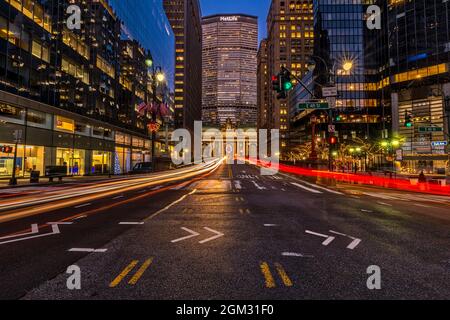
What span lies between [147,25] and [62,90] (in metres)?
39.8

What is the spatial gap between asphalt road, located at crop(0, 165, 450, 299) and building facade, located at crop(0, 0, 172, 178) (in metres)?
20.0

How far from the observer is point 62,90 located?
1205 inches

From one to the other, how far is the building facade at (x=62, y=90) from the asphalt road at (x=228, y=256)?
788 inches

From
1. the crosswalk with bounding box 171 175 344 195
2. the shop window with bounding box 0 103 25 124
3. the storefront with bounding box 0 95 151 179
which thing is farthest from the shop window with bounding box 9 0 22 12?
the crosswalk with bounding box 171 175 344 195

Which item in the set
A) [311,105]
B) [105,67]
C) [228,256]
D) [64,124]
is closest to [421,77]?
[311,105]

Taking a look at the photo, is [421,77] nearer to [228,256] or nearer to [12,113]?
[228,256]

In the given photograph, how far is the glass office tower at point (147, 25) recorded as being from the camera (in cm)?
4675

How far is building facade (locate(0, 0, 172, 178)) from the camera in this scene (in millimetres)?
23734

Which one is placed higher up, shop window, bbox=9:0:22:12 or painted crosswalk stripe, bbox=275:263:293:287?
shop window, bbox=9:0:22:12

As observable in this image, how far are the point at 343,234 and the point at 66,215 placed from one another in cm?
946

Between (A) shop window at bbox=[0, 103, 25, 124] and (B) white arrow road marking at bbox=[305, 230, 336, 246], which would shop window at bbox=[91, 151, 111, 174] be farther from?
(B) white arrow road marking at bbox=[305, 230, 336, 246]

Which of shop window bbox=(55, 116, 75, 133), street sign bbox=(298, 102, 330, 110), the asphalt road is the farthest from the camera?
shop window bbox=(55, 116, 75, 133)

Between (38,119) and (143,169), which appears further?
(143,169)
